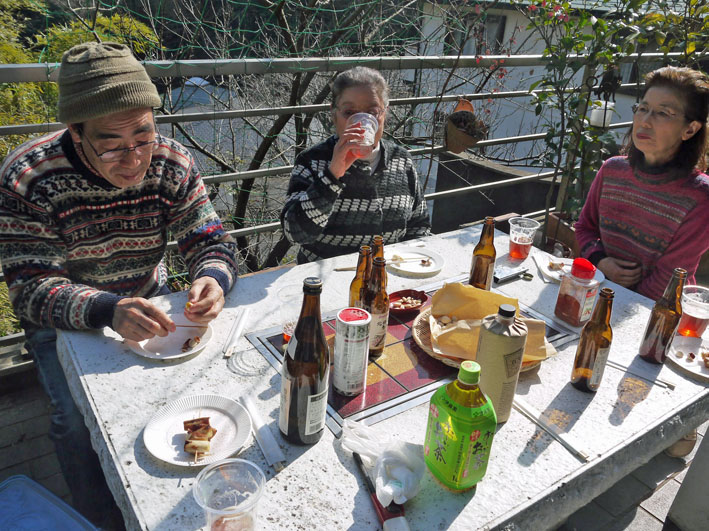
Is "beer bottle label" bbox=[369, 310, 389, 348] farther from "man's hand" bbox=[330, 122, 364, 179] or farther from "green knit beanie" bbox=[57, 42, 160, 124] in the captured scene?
"green knit beanie" bbox=[57, 42, 160, 124]

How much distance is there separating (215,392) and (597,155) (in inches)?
129

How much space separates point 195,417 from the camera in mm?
1205

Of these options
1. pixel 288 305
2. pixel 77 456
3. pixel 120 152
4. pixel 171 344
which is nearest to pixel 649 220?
pixel 288 305

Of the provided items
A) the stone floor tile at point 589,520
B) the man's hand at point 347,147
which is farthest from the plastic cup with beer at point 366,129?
the stone floor tile at point 589,520

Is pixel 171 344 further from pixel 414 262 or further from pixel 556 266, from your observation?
pixel 556 266

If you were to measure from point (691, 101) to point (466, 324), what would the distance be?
5.37 feet

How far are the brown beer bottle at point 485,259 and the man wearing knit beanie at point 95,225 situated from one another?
88cm

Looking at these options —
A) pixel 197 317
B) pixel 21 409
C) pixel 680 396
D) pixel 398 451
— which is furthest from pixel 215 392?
pixel 21 409

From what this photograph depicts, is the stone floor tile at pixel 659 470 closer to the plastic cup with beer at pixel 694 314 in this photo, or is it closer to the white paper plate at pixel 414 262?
the plastic cup with beer at pixel 694 314

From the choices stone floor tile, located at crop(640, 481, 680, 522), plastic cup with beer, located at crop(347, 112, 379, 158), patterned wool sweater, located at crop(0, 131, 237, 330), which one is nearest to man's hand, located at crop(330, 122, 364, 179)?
plastic cup with beer, located at crop(347, 112, 379, 158)

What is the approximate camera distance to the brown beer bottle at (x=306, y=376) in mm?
1081

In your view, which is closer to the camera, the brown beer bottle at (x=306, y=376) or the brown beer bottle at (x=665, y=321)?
the brown beer bottle at (x=306, y=376)

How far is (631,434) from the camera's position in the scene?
1221 millimetres

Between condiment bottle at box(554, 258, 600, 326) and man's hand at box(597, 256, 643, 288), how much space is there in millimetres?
689
